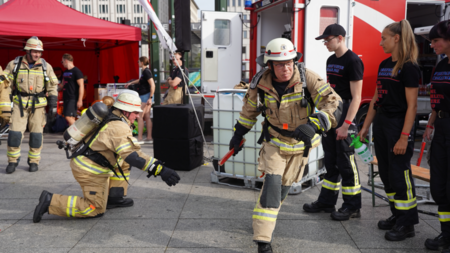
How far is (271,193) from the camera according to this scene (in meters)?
3.21

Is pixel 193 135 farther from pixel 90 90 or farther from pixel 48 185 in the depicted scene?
pixel 90 90

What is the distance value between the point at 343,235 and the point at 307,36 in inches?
190

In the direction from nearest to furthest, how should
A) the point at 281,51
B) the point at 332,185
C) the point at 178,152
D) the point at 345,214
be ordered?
the point at 281,51, the point at 345,214, the point at 332,185, the point at 178,152

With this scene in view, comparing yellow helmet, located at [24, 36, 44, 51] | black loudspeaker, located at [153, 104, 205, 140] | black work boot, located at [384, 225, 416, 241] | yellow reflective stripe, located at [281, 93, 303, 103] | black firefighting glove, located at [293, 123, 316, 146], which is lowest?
black work boot, located at [384, 225, 416, 241]

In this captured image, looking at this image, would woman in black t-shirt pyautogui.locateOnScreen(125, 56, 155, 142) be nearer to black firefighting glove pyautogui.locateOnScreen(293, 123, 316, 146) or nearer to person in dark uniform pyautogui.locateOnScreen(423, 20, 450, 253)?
black firefighting glove pyautogui.locateOnScreen(293, 123, 316, 146)

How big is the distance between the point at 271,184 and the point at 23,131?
194 inches

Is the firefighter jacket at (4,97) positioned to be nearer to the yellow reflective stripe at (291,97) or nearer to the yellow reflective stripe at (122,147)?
the yellow reflective stripe at (122,147)

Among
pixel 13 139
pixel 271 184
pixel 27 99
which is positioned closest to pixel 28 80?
pixel 27 99

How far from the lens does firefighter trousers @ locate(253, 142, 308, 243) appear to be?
3.18 meters

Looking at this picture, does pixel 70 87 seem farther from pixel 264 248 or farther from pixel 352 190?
pixel 264 248

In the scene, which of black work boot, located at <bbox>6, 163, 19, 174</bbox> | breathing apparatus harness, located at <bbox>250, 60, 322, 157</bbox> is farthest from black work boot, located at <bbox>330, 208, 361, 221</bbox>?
black work boot, located at <bbox>6, 163, 19, 174</bbox>

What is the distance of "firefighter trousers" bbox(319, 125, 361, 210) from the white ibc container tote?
0.81 m

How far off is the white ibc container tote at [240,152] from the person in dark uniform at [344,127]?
0.98 m

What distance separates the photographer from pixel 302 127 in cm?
296
